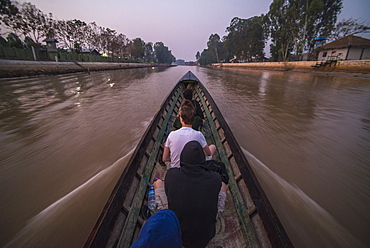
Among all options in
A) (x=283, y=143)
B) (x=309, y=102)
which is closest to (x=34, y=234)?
(x=283, y=143)

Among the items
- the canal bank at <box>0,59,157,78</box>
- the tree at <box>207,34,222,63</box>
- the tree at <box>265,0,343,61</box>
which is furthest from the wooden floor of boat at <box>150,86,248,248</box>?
the tree at <box>207,34,222,63</box>

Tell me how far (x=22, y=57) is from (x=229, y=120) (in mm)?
27926

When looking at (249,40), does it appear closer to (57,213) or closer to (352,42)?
(352,42)

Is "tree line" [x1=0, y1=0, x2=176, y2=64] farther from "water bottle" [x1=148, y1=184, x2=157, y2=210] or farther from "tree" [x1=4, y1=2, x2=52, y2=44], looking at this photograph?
"water bottle" [x1=148, y1=184, x2=157, y2=210]

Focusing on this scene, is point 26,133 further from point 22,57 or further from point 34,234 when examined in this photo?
point 22,57

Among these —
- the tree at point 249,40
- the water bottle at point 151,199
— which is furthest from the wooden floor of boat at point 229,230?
the tree at point 249,40

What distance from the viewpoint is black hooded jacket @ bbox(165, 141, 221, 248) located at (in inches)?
54.6

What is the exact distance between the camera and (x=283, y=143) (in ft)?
16.4

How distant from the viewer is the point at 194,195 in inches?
54.4

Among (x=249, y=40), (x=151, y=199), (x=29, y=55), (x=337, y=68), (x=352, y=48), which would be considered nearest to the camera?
(x=151, y=199)

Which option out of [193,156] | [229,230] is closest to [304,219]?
[229,230]

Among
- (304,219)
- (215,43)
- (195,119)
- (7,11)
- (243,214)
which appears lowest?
(304,219)

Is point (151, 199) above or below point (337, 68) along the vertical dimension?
below

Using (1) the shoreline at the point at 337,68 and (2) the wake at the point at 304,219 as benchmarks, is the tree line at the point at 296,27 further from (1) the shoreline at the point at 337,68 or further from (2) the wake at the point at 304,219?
(2) the wake at the point at 304,219
